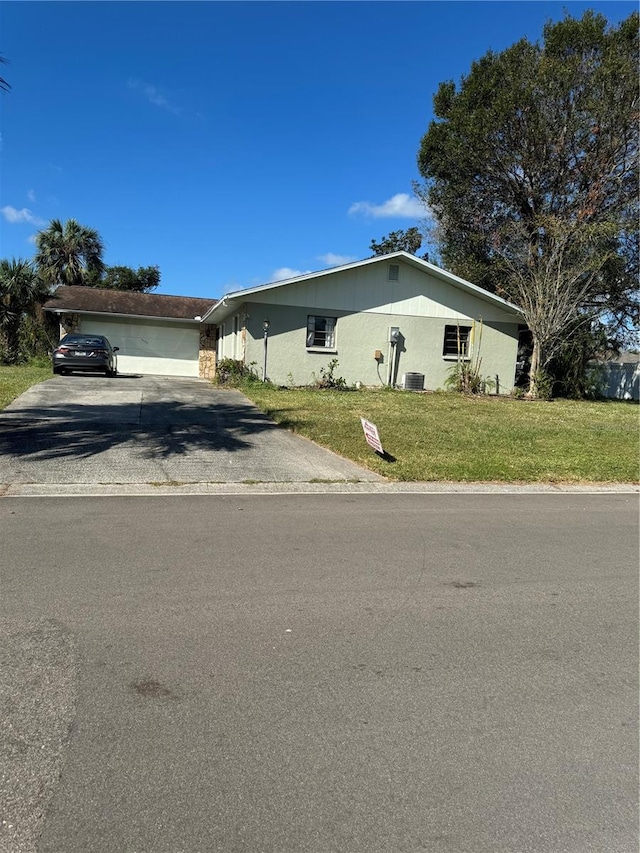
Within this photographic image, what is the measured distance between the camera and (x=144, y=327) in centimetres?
2605

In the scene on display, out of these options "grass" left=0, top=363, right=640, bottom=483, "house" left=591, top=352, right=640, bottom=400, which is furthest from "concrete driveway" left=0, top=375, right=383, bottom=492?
"house" left=591, top=352, right=640, bottom=400

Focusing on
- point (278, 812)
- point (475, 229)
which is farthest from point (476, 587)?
point (475, 229)

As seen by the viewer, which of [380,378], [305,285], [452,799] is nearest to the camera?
[452,799]

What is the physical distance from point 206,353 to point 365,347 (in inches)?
367

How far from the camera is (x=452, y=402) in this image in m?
18.2

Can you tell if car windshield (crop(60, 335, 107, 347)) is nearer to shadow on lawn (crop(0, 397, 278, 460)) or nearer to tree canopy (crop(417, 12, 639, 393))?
shadow on lawn (crop(0, 397, 278, 460))

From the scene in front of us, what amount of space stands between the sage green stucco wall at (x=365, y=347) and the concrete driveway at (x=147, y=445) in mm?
5442

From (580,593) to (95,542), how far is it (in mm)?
4173

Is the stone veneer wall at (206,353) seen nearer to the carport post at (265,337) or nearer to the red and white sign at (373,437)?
the carport post at (265,337)

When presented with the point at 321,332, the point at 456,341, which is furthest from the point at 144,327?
the point at 456,341

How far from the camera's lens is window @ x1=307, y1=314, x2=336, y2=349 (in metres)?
20.3

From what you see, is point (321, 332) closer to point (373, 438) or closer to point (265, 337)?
point (265, 337)

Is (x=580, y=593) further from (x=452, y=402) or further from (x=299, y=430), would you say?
(x=452, y=402)

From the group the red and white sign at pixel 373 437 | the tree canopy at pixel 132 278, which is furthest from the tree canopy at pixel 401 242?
the red and white sign at pixel 373 437
